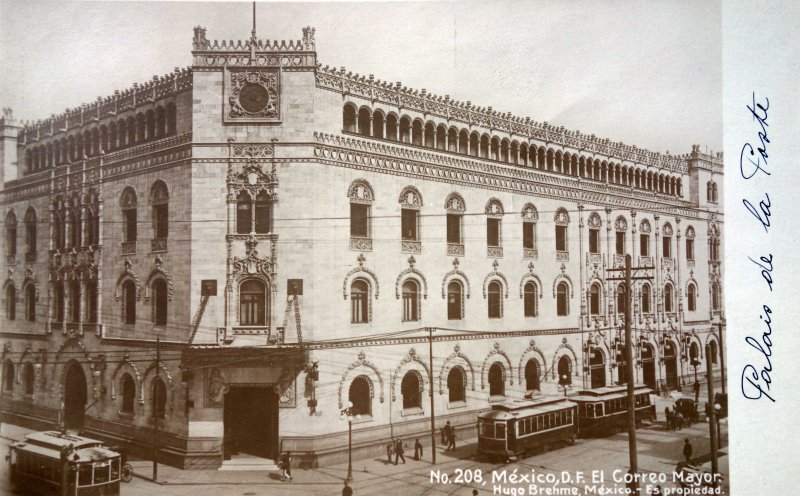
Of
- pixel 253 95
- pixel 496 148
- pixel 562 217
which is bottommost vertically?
pixel 562 217

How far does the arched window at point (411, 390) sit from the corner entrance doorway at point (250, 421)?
304 cm

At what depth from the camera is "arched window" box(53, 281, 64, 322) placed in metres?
11.8

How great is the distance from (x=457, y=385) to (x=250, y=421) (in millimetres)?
4993

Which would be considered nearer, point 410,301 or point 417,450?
point 417,450

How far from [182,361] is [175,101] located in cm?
565

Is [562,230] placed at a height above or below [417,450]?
above

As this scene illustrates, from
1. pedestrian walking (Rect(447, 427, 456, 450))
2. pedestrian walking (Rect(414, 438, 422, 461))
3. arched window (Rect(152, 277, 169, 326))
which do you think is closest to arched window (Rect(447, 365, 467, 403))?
pedestrian walking (Rect(447, 427, 456, 450))

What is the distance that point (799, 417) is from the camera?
902 centimetres

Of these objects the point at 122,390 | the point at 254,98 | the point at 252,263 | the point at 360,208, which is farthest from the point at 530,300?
the point at 122,390

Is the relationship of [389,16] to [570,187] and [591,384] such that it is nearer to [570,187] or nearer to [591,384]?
[570,187]

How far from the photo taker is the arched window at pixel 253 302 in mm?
11852

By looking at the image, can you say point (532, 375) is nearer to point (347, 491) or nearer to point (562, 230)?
point (562, 230)

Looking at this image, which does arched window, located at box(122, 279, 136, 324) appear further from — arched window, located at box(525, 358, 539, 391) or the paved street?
arched window, located at box(525, 358, 539, 391)

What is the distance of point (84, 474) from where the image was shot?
9586 millimetres
